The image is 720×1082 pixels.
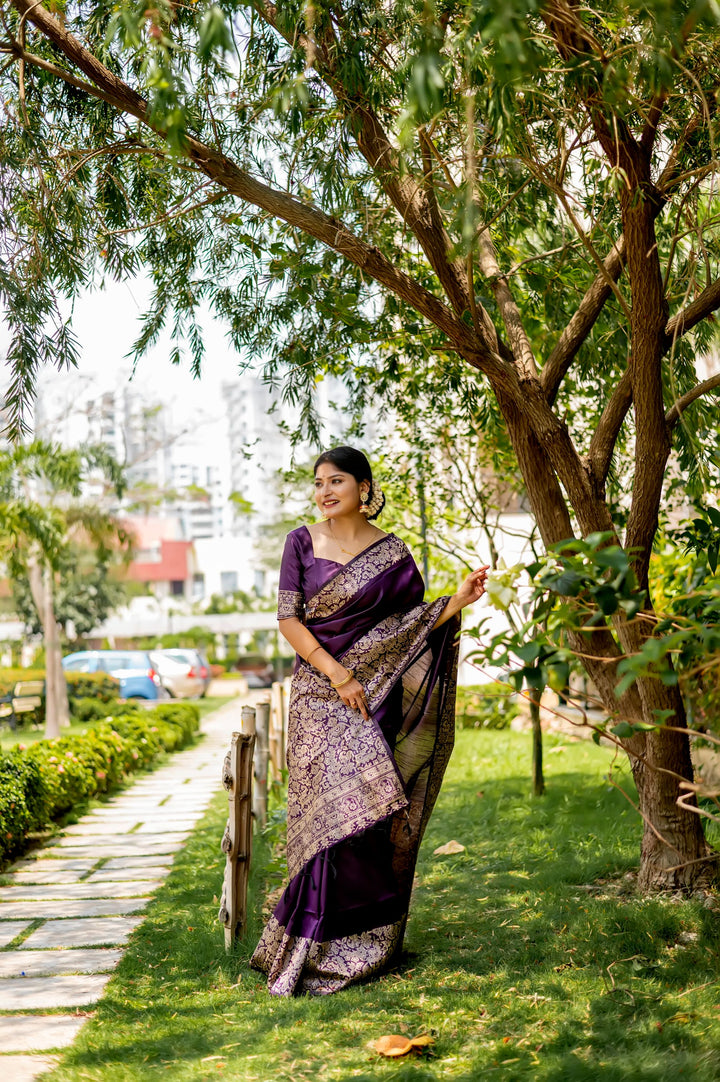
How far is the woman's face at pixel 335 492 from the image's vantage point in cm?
387

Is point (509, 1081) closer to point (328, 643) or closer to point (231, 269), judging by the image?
point (328, 643)

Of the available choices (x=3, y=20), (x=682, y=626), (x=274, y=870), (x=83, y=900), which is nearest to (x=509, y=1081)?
(x=682, y=626)

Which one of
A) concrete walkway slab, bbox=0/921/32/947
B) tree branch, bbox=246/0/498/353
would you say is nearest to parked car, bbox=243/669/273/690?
concrete walkway slab, bbox=0/921/32/947

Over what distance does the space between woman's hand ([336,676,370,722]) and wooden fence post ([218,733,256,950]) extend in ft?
2.15

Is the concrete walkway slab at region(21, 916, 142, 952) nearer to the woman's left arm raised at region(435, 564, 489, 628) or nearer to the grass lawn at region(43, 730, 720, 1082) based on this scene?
the grass lawn at region(43, 730, 720, 1082)

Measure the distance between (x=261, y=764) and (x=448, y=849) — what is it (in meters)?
1.49

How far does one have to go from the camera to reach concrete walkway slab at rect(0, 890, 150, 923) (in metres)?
4.93

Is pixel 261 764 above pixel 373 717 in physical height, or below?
below

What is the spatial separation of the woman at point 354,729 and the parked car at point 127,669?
1698 cm

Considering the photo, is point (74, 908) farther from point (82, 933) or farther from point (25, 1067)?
point (25, 1067)

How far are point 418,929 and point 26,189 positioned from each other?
3.51 meters

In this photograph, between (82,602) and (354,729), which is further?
(82,602)

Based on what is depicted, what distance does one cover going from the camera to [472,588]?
3.73m

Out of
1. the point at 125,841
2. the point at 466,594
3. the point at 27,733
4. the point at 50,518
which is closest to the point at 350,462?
the point at 466,594
